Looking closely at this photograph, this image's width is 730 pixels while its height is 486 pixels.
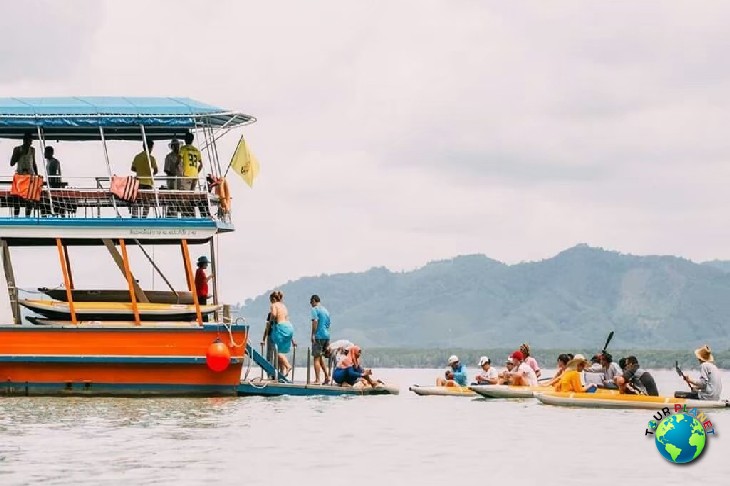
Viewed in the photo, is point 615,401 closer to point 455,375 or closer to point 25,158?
point 455,375

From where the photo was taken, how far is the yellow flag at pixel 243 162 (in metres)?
31.8

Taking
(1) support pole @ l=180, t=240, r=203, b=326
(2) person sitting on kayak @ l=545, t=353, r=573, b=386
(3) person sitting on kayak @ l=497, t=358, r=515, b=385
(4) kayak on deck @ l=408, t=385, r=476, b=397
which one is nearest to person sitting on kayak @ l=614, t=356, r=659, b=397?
(2) person sitting on kayak @ l=545, t=353, r=573, b=386

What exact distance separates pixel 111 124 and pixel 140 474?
12.7m

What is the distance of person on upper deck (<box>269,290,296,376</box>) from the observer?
104 feet

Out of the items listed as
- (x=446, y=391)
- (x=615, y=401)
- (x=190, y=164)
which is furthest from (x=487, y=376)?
(x=190, y=164)

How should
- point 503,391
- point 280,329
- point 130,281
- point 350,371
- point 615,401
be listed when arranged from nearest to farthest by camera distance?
point 615,401 < point 130,281 < point 280,329 < point 350,371 < point 503,391

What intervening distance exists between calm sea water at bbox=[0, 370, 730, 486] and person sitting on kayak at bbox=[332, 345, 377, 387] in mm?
1054

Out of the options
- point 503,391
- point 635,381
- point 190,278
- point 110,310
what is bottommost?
point 635,381

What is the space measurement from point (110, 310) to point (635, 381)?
1032 centimetres

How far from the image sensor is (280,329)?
31672 millimetres

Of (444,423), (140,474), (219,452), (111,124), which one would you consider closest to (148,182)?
(111,124)

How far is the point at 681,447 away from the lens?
19.3 m

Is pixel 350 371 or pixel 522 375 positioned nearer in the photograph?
pixel 350 371

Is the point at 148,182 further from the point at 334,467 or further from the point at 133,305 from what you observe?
the point at 334,467
